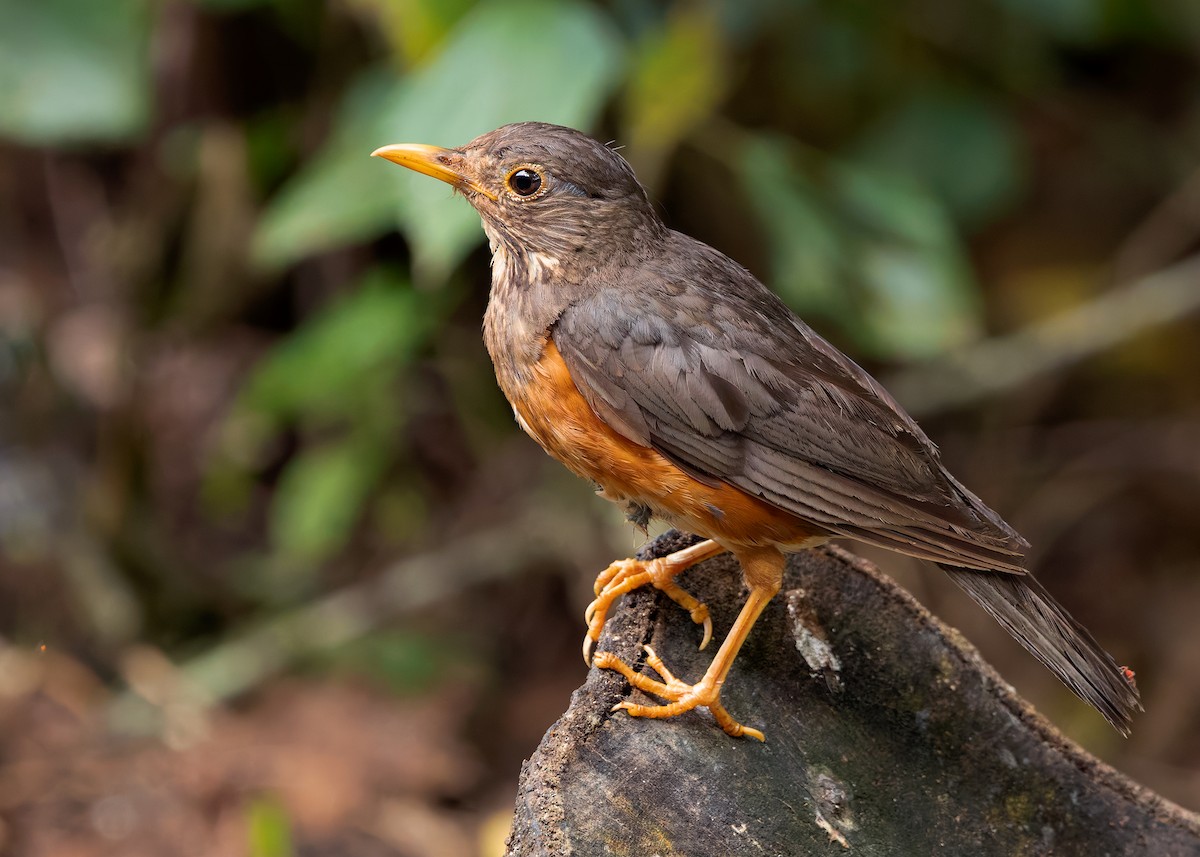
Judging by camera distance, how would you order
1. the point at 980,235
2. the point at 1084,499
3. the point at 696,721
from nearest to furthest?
1. the point at 696,721
2. the point at 1084,499
3. the point at 980,235

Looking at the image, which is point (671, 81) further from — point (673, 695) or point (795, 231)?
point (673, 695)

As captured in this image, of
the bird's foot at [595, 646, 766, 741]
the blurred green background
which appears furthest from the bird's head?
the bird's foot at [595, 646, 766, 741]

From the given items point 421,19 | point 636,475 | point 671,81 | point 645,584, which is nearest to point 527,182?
point 636,475

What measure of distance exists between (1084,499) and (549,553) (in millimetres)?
3001

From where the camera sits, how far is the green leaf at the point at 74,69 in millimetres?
4891

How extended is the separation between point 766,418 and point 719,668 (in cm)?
63

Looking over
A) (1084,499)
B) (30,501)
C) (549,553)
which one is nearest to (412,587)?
(549,553)

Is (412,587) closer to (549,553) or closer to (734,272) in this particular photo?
(549,553)

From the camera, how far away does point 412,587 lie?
6.17 metres

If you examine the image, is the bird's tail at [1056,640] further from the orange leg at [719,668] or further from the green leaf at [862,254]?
the green leaf at [862,254]

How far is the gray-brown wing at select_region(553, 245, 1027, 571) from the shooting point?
3145 mm

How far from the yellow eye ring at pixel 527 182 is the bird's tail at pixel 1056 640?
144 centimetres

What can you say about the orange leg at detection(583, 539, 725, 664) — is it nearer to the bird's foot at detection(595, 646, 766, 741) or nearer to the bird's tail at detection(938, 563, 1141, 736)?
the bird's foot at detection(595, 646, 766, 741)

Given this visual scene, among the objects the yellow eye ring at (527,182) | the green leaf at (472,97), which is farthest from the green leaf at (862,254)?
the yellow eye ring at (527,182)
